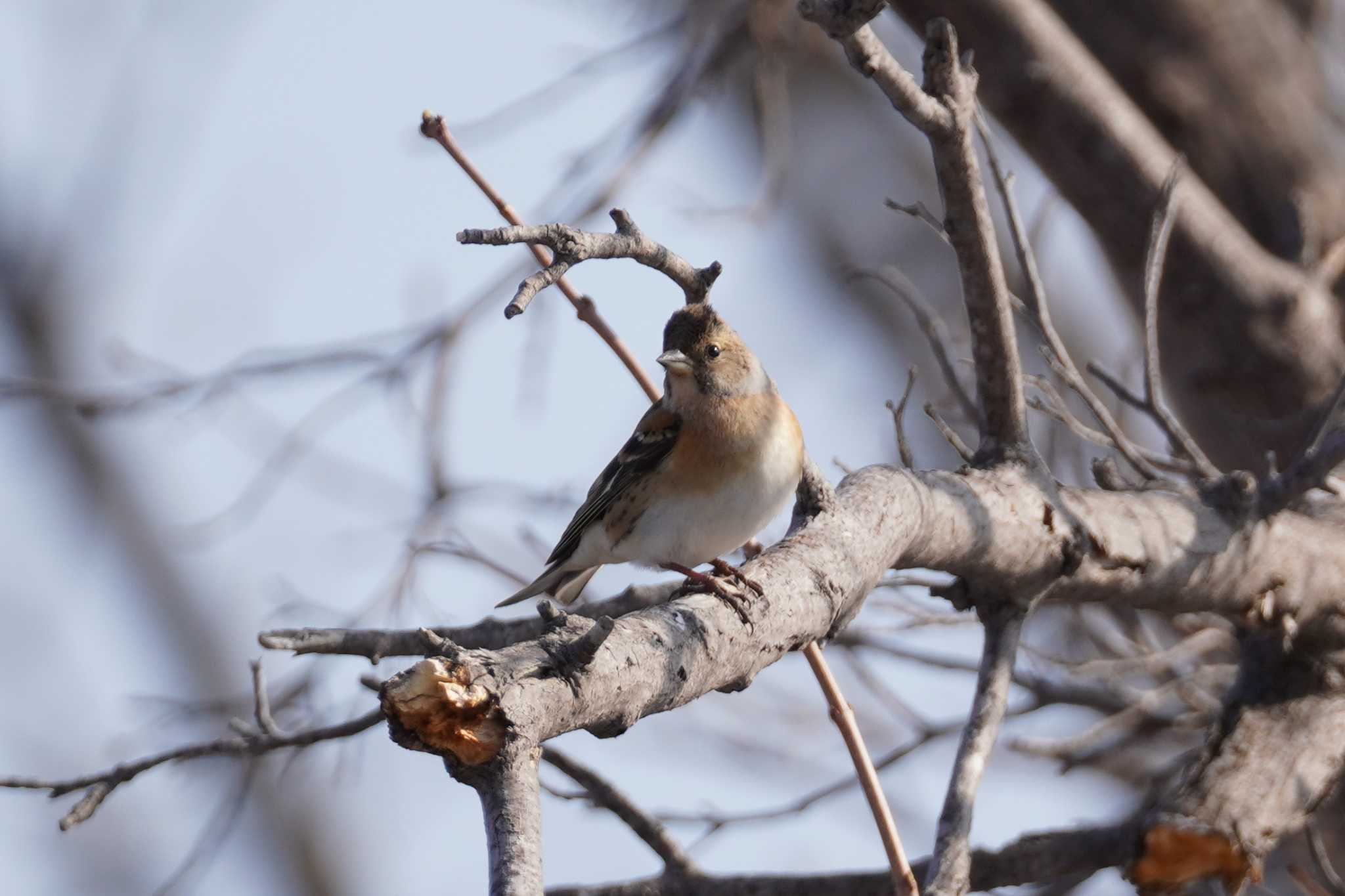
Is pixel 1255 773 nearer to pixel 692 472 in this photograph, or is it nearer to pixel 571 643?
pixel 692 472

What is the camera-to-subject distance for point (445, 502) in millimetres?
4715

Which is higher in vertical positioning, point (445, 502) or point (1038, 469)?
point (445, 502)

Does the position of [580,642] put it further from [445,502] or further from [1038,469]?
[445,502]

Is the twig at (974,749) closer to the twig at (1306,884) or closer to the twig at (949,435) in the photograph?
the twig at (949,435)

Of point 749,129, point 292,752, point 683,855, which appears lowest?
point 683,855

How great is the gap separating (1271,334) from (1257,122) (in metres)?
0.97

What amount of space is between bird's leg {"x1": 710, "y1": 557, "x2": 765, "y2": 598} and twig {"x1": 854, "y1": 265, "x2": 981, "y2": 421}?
0.85 metres

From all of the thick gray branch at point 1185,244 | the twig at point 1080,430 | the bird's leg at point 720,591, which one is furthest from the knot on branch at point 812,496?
the thick gray branch at point 1185,244

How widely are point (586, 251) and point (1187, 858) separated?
2.22 meters

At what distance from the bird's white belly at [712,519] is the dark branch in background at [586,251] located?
1074 mm

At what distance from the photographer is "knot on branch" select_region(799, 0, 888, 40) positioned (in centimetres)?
268

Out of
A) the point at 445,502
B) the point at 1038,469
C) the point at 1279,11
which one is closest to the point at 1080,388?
the point at 1038,469

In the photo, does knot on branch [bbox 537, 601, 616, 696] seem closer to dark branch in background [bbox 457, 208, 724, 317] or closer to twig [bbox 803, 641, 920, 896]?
dark branch in background [bbox 457, 208, 724, 317]

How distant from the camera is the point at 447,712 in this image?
75.0 inches
